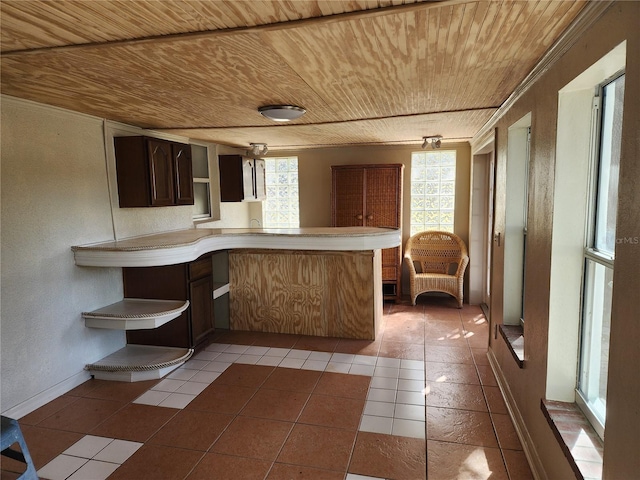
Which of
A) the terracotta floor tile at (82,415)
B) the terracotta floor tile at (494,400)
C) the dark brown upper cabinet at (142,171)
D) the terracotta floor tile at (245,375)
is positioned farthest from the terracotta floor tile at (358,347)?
the dark brown upper cabinet at (142,171)

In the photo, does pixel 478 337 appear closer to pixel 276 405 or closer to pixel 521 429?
pixel 521 429

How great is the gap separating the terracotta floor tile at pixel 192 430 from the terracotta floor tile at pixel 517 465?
170 centimetres

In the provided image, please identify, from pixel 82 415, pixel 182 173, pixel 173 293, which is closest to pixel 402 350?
pixel 173 293

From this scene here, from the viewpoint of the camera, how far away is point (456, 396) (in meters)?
2.92

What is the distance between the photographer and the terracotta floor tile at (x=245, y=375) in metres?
3.22

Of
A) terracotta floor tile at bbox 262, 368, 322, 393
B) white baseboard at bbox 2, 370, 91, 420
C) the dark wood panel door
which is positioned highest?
the dark wood panel door

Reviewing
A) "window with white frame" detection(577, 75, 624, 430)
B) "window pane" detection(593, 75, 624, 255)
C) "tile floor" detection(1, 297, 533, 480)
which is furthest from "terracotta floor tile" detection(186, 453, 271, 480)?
"window pane" detection(593, 75, 624, 255)

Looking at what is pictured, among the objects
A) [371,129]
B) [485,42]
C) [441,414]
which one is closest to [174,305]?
[441,414]

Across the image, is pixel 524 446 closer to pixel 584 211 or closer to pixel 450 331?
pixel 584 211

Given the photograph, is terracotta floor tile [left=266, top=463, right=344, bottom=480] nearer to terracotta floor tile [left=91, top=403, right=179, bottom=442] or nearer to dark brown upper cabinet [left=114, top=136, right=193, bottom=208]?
terracotta floor tile [left=91, top=403, right=179, bottom=442]

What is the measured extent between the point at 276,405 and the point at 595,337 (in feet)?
6.64

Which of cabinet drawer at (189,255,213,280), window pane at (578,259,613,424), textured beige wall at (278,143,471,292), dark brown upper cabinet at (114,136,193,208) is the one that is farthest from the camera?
textured beige wall at (278,143,471,292)

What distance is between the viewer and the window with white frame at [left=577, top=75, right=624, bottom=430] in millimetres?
1638

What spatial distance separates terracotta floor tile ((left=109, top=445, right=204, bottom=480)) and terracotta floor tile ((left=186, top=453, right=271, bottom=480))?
2.2 inches
